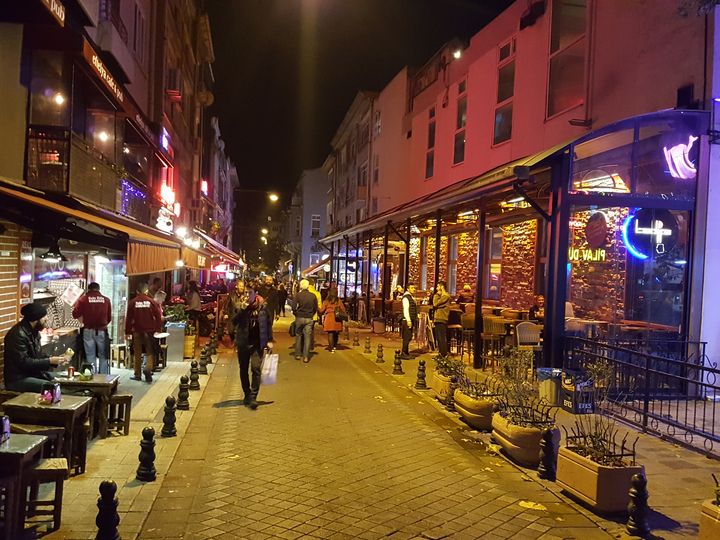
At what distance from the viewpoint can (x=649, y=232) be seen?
1094cm

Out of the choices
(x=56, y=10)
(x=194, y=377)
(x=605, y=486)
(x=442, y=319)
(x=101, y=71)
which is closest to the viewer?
(x=605, y=486)

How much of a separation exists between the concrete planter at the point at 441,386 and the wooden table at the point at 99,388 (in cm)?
541

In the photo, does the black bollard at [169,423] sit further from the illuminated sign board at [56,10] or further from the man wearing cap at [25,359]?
the illuminated sign board at [56,10]

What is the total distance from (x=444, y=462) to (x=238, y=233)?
9346 cm

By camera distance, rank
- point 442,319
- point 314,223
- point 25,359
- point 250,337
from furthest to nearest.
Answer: point 314,223
point 442,319
point 250,337
point 25,359

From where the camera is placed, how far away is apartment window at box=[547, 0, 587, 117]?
15203mm

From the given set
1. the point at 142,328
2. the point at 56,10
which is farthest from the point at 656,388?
the point at 56,10

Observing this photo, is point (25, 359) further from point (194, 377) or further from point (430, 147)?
point (430, 147)

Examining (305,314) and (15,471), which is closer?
(15,471)

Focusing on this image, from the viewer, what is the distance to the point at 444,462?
6.96 m

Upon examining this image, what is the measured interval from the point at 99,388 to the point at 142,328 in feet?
14.1

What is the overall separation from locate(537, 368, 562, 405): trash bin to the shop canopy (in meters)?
6.93

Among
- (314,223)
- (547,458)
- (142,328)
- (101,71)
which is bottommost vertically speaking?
(547,458)

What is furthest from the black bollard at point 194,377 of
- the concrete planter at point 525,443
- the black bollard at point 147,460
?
the concrete planter at point 525,443
